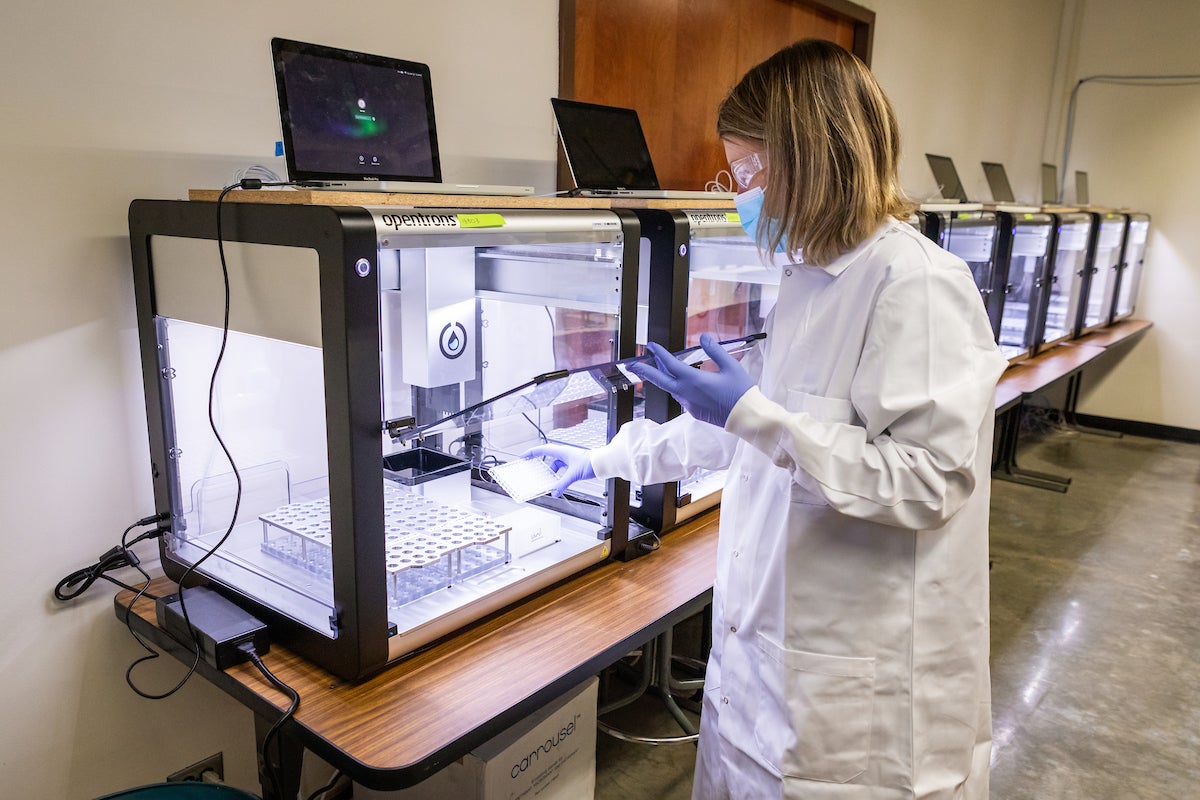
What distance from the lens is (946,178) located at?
14.4ft

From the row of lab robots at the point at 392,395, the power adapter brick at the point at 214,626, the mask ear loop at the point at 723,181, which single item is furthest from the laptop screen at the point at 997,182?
the power adapter brick at the point at 214,626

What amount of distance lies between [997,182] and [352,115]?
184 inches

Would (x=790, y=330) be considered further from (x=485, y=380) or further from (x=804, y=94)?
(x=485, y=380)

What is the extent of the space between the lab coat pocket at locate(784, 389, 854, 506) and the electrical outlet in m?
1.37

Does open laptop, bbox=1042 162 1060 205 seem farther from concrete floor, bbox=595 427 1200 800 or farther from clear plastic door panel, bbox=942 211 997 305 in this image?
clear plastic door panel, bbox=942 211 997 305

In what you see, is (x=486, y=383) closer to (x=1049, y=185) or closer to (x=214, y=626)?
(x=214, y=626)

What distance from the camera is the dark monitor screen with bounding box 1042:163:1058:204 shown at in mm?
5805

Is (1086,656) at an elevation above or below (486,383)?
below

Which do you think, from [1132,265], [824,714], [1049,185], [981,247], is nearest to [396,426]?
[824,714]

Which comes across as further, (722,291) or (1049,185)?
(1049,185)

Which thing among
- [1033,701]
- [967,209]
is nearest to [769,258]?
[1033,701]

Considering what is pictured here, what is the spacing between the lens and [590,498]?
5.96 ft

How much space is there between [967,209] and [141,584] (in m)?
3.21

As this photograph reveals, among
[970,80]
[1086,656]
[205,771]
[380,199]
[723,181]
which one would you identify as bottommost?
[1086,656]
